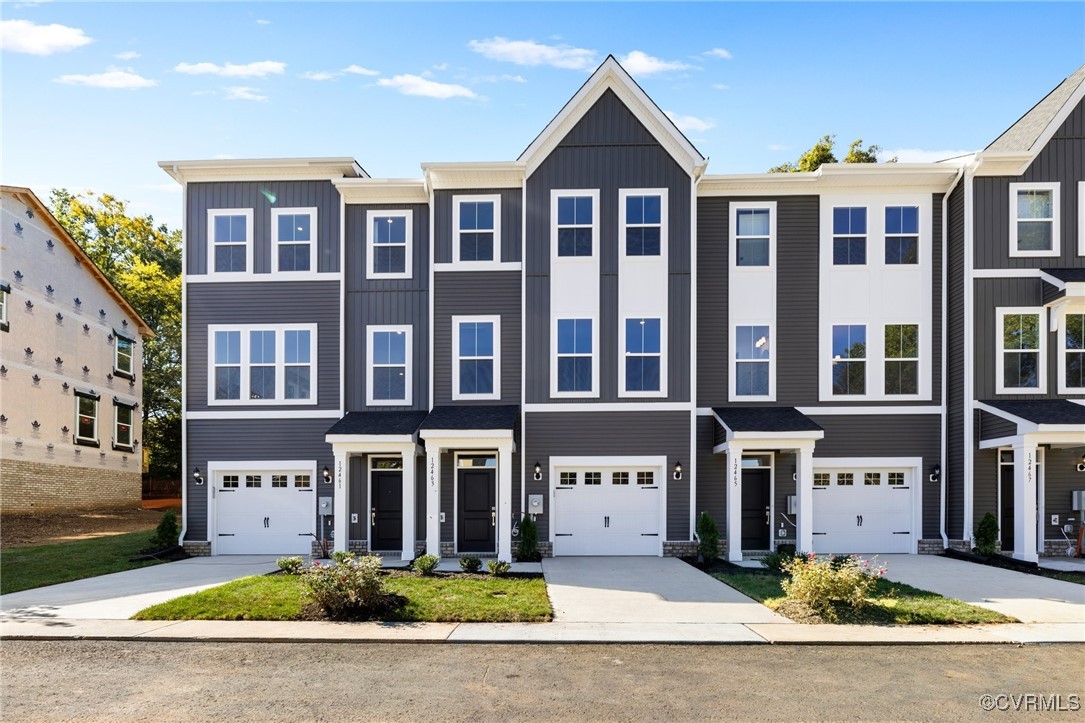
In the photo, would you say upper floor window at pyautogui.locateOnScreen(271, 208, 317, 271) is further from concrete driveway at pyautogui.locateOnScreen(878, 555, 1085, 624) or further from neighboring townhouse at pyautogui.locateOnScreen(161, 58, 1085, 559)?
concrete driveway at pyautogui.locateOnScreen(878, 555, 1085, 624)

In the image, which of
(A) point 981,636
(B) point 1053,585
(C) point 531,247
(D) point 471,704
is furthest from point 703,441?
(D) point 471,704

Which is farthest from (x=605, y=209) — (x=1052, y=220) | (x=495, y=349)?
(x=1052, y=220)

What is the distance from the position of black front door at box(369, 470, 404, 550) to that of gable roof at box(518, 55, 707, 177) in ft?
27.1

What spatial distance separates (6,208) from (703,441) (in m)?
23.5

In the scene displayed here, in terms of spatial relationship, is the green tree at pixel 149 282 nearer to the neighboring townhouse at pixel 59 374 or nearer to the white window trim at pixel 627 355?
the neighboring townhouse at pixel 59 374

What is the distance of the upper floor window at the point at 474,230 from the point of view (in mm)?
18828

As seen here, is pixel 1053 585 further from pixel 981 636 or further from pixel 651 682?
pixel 651 682

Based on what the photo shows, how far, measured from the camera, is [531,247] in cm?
1859

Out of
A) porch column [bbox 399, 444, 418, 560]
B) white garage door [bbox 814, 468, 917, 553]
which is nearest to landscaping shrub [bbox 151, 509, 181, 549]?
porch column [bbox 399, 444, 418, 560]

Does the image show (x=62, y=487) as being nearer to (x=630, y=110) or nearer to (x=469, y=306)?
(x=469, y=306)

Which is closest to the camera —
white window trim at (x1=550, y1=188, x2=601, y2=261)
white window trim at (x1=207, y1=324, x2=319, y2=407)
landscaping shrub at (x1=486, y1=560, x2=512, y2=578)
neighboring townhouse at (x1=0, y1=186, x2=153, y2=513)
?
landscaping shrub at (x1=486, y1=560, x2=512, y2=578)

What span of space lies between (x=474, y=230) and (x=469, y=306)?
6.20 feet

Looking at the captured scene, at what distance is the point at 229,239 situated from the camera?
1967cm

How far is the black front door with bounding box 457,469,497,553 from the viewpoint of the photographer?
733 inches
